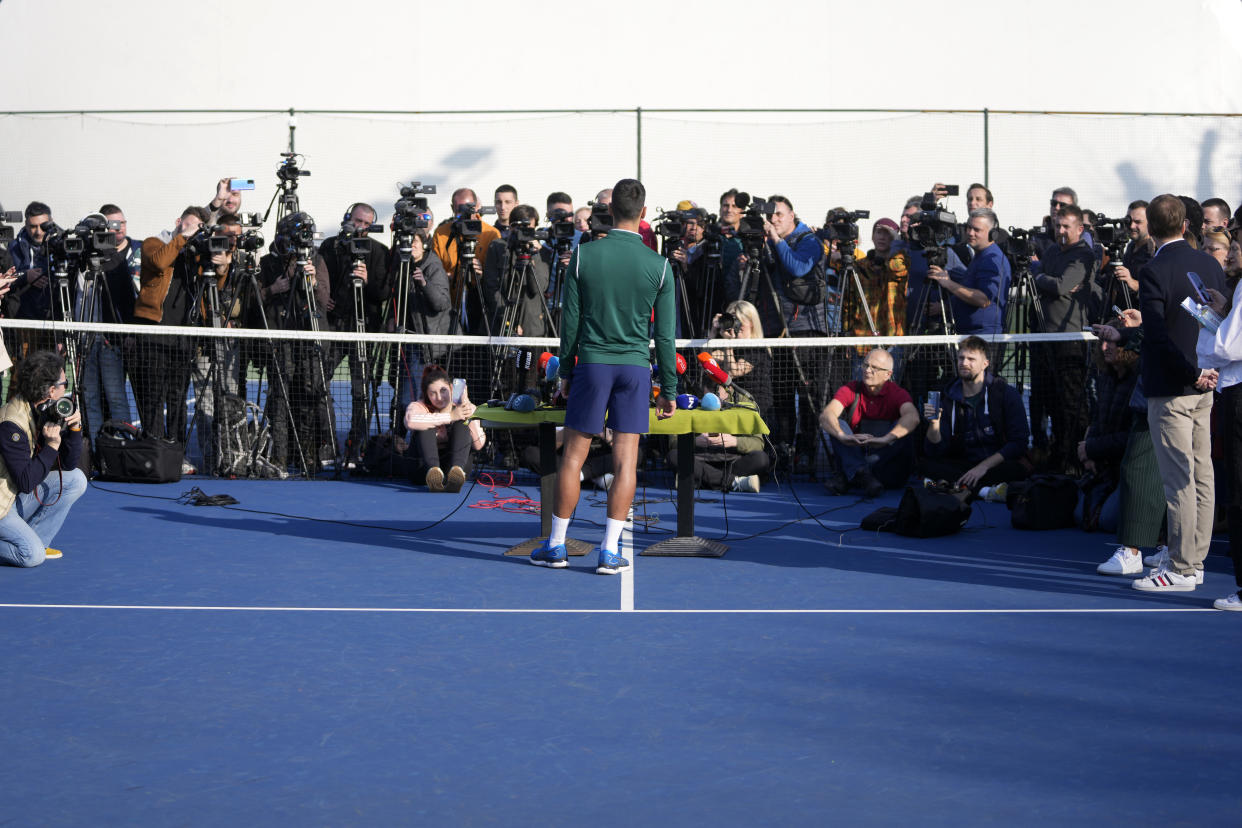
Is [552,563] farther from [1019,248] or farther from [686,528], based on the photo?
[1019,248]

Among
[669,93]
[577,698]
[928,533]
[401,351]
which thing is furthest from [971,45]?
[577,698]

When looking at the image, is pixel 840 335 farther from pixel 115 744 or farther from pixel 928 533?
pixel 115 744

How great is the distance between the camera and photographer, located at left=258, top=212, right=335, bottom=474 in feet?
36.6

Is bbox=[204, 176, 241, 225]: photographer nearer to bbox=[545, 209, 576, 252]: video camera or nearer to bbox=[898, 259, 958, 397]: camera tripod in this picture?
bbox=[545, 209, 576, 252]: video camera

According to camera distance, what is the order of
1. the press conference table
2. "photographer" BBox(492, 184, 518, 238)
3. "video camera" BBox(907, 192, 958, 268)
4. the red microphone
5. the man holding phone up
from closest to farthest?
the man holding phone up < the press conference table < the red microphone < "video camera" BBox(907, 192, 958, 268) < "photographer" BBox(492, 184, 518, 238)

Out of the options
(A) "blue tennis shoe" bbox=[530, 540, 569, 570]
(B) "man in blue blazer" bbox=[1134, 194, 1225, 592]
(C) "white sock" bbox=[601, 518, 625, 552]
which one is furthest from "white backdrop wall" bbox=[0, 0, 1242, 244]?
(B) "man in blue blazer" bbox=[1134, 194, 1225, 592]

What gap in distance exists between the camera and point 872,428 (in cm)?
1059

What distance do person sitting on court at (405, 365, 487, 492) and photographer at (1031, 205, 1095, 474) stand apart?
13.6 feet

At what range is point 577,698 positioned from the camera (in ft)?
16.6

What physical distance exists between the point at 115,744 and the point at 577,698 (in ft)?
4.89

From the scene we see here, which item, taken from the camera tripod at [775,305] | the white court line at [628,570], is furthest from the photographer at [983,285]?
the white court line at [628,570]

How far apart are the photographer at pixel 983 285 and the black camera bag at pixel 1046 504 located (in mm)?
2161

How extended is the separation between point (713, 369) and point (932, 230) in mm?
2045

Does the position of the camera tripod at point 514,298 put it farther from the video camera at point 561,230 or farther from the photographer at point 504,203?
the photographer at point 504,203
